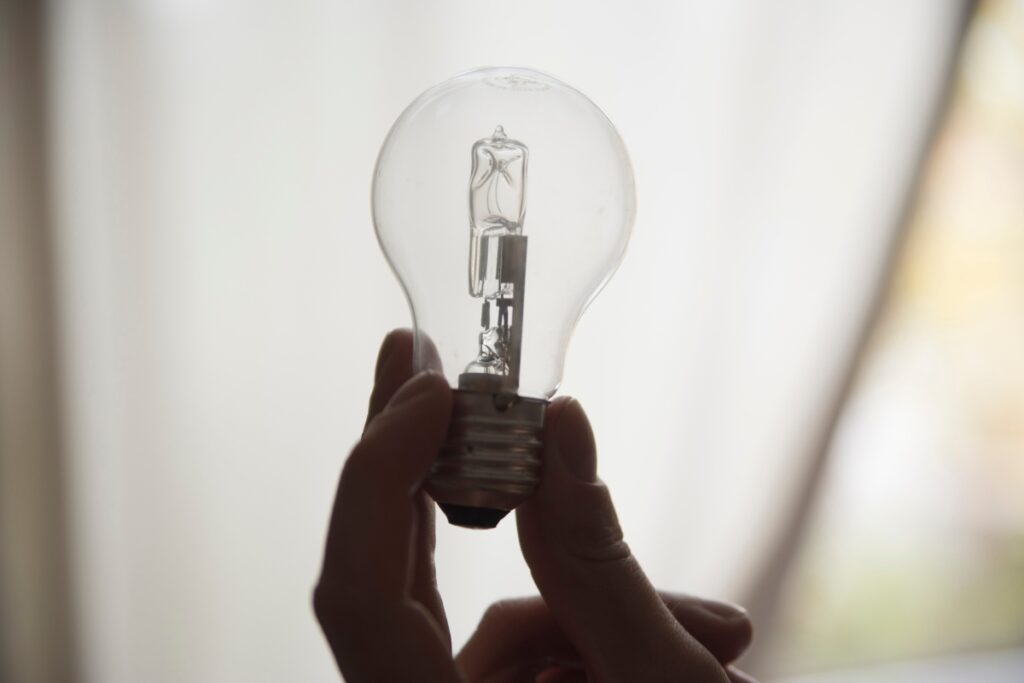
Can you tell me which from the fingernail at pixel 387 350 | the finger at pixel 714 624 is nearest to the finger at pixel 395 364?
the fingernail at pixel 387 350

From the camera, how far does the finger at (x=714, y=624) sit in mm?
655

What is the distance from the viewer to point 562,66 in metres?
1.14

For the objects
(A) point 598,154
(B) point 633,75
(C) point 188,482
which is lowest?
(C) point 188,482

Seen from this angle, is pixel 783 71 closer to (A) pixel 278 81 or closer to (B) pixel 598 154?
(A) pixel 278 81

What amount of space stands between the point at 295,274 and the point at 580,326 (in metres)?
0.37

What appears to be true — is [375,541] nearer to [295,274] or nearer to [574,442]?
[574,442]

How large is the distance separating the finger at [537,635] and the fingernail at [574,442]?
17 cm

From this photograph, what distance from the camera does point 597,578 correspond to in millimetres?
536

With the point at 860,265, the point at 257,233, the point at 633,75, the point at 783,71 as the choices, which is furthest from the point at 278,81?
the point at 860,265

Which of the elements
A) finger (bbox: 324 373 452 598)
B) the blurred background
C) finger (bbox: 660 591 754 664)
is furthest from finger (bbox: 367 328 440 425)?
the blurred background

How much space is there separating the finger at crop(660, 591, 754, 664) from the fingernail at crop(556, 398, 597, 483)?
0.61 feet

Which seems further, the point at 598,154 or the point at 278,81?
the point at 278,81

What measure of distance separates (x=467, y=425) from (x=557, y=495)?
7 centimetres

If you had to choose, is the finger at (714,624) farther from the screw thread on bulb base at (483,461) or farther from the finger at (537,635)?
the screw thread on bulb base at (483,461)
